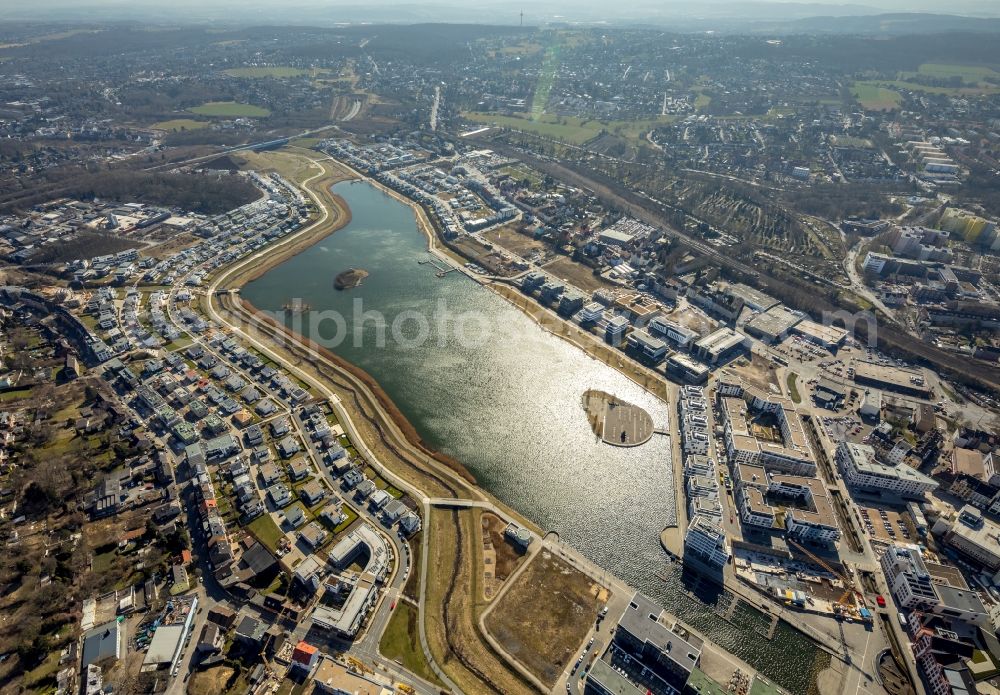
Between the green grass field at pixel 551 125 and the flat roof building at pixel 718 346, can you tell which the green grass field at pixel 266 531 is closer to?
the flat roof building at pixel 718 346

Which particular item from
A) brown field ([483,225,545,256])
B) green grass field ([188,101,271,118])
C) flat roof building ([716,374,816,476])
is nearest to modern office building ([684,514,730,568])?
flat roof building ([716,374,816,476])

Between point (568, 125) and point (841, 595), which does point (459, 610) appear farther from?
point (568, 125)

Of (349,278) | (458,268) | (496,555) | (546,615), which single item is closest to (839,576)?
(546,615)

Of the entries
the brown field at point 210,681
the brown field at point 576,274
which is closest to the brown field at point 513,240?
the brown field at point 576,274

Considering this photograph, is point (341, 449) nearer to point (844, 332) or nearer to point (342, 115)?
point (844, 332)

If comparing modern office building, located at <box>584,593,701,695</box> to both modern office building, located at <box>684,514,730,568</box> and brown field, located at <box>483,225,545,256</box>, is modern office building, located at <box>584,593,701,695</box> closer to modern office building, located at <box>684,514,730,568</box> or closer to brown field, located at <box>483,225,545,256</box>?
modern office building, located at <box>684,514,730,568</box>

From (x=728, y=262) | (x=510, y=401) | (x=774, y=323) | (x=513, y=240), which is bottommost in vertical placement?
(x=510, y=401)
